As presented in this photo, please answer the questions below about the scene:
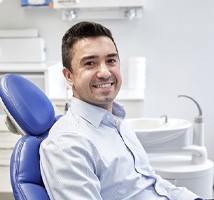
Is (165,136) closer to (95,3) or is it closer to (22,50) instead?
(95,3)

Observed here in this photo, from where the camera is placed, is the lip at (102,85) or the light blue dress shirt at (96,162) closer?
the light blue dress shirt at (96,162)

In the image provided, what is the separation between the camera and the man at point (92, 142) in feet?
2.72

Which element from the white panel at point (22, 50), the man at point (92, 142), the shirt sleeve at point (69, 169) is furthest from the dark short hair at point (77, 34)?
the white panel at point (22, 50)

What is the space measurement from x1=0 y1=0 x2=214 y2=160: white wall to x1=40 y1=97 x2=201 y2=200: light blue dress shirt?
1.29 m

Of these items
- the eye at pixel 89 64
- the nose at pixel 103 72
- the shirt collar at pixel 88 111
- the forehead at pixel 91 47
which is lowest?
the shirt collar at pixel 88 111

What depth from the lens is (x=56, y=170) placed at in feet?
2.70

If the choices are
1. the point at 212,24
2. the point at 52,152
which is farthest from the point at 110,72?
the point at 212,24

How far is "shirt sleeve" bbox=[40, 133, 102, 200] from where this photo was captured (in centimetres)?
81

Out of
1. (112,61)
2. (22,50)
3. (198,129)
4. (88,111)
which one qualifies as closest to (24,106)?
(88,111)

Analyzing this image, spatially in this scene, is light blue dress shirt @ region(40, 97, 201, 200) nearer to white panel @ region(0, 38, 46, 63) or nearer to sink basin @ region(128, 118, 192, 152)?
sink basin @ region(128, 118, 192, 152)

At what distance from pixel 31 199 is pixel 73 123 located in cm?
26

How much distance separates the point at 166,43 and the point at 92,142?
1.63 m

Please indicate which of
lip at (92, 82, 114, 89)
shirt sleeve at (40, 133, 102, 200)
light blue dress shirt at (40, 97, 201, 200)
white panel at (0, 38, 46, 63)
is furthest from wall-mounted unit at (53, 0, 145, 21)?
shirt sleeve at (40, 133, 102, 200)

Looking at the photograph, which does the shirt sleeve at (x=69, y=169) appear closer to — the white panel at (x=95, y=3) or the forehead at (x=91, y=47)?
the forehead at (x=91, y=47)
